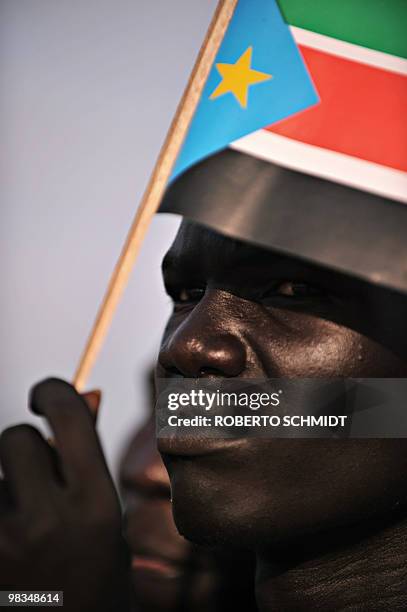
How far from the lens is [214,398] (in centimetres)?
150

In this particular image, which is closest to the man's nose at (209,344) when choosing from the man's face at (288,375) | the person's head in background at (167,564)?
the man's face at (288,375)

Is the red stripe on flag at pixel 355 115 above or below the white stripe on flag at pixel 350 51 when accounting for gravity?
below

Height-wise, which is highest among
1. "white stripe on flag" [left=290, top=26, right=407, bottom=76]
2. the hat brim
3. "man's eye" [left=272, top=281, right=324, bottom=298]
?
"white stripe on flag" [left=290, top=26, right=407, bottom=76]

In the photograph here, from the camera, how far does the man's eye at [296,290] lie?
1.53 m

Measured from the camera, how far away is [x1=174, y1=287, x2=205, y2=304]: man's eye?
174 centimetres

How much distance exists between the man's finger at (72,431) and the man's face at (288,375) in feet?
0.44

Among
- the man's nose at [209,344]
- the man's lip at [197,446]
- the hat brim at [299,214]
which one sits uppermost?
the hat brim at [299,214]

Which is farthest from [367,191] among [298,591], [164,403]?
[298,591]

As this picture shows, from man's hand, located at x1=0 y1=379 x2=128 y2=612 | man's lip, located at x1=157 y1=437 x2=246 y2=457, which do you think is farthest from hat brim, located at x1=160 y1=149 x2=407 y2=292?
man's hand, located at x1=0 y1=379 x2=128 y2=612

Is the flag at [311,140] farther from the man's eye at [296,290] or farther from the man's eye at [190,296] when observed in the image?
the man's eye at [190,296]

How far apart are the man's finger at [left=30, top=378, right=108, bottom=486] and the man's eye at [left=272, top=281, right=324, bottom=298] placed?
1.38 feet

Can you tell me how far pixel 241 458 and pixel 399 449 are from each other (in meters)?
0.27

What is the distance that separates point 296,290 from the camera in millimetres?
1540

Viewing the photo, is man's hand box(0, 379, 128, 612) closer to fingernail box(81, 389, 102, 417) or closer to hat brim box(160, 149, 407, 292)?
fingernail box(81, 389, 102, 417)
